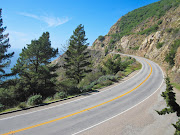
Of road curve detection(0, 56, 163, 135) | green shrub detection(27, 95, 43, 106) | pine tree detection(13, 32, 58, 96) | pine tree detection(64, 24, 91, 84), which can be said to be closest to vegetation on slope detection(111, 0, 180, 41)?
pine tree detection(64, 24, 91, 84)

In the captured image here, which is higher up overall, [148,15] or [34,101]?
[148,15]

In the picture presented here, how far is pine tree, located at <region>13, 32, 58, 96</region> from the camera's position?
662 inches

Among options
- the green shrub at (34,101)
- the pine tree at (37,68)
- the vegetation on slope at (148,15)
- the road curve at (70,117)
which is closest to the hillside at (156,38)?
the vegetation on slope at (148,15)

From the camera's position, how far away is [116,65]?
93.8 feet

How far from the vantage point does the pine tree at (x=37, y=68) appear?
A: 16812 millimetres

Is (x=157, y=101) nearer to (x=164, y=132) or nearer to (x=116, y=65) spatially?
(x=164, y=132)

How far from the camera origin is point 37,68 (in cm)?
1872

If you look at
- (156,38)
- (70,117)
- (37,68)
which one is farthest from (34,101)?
(156,38)

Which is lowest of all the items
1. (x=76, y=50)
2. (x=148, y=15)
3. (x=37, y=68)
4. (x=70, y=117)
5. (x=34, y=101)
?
(x=70, y=117)

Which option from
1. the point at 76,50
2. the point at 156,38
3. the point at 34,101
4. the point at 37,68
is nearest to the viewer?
the point at 34,101

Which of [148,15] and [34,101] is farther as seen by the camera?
[148,15]

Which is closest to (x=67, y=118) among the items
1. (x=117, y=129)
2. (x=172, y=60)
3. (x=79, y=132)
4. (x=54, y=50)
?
(x=79, y=132)

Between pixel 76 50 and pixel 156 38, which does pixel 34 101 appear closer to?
pixel 76 50

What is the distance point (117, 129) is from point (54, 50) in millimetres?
16894
